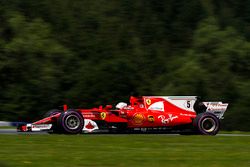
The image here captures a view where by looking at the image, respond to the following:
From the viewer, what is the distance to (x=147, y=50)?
63.2 meters

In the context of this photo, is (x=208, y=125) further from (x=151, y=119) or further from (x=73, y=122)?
(x=73, y=122)

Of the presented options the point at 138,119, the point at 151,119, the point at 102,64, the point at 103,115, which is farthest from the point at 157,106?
the point at 102,64

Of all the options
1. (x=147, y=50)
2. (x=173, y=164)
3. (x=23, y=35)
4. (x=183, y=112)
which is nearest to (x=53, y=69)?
(x=23, y=35)

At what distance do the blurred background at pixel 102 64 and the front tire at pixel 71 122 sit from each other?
1922cm

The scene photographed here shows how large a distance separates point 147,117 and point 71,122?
2.45 m

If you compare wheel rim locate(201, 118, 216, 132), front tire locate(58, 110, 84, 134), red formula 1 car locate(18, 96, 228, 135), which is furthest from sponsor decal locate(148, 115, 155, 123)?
front tire locate(58, 110, 84, 134)

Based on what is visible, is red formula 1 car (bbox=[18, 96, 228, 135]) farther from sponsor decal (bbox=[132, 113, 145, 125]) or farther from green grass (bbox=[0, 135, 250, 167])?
green grass (bbox=[0, 135, 250, 167])

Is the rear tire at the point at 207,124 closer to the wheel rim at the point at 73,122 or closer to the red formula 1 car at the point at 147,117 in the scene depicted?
the red formula 1 car at the point at 147,117

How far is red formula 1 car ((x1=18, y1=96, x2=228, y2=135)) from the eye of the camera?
2048 centimetres

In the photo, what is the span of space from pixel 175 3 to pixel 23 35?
30983mm

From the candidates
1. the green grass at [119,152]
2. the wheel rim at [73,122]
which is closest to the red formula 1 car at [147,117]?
the wheel rim at [73,122]

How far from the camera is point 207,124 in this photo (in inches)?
845

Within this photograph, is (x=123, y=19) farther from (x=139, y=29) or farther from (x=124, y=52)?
(x=124, y=52)

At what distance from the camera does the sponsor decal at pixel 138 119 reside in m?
21.2
